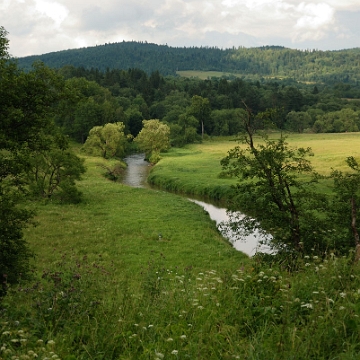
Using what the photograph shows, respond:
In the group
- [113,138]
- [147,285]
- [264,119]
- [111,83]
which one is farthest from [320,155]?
[111,83]

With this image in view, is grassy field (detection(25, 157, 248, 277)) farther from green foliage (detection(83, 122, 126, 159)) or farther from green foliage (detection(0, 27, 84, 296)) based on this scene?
green foliage (detection(83, 122, 126, 159))

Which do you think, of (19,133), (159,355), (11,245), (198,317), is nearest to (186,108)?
(19,133)

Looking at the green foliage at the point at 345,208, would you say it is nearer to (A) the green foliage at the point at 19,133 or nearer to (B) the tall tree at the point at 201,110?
(A) the green foliage at the point at 19,133

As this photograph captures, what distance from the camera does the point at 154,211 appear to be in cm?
3634

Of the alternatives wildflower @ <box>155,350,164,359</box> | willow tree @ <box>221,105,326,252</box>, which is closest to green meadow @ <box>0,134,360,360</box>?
wildflower @ <box>155,350,164,359</box>

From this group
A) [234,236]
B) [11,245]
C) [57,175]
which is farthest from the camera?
[57,175]

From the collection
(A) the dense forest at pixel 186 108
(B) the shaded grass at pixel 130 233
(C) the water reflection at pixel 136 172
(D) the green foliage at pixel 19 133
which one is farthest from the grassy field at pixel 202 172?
(D) the green foliage at pixel 19 133

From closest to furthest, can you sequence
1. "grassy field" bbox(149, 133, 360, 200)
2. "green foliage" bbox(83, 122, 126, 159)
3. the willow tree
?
1. the willow tree
2. "grassy field" bbox(149, 133, 360, 200)
3. "green foliage" bbox(83, 122, 126, 159)

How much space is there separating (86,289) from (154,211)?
89.5ft

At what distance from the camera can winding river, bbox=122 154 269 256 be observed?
86.4ft

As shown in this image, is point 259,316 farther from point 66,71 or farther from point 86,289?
point 66,71

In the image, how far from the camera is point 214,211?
41.0 m

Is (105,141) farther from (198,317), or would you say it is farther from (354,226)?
(198,317)

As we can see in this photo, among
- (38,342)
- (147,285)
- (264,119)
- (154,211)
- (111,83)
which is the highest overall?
(111,83)
